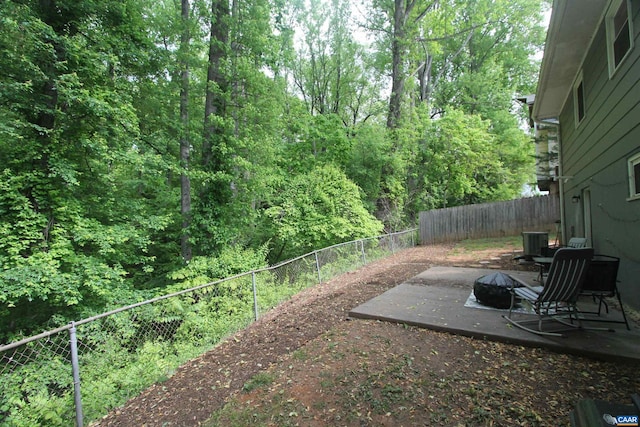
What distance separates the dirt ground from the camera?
2.10 meters

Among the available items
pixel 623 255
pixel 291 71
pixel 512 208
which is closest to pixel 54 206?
pixel 623 255

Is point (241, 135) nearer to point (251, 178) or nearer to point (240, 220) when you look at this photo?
point (251, 178)

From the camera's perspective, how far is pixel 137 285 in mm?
8344

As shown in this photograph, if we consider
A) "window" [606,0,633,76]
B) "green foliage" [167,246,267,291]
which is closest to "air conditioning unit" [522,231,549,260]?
"window" [606,0,633,76]

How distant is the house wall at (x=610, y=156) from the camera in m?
3.38

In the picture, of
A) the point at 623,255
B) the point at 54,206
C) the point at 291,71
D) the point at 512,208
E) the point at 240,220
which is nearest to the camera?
the point at 623,255

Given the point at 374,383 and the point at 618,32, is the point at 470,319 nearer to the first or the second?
the point at 374,383

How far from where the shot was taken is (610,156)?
407 cm

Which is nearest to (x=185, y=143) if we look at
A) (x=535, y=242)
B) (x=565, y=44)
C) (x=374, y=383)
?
(x=374, y=383)

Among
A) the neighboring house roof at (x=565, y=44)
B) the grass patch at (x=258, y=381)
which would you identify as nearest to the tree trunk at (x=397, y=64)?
the neighboring house roof at (x=565, y=44)

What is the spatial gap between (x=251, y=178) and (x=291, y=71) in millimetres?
12498

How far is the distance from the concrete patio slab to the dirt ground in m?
0.10

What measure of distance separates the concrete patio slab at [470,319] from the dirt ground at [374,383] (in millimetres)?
105

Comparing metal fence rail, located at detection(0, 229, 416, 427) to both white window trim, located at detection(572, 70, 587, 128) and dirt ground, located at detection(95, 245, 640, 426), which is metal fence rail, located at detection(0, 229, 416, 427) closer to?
dirt ground, located at detection(95, 245, 640, 426)
